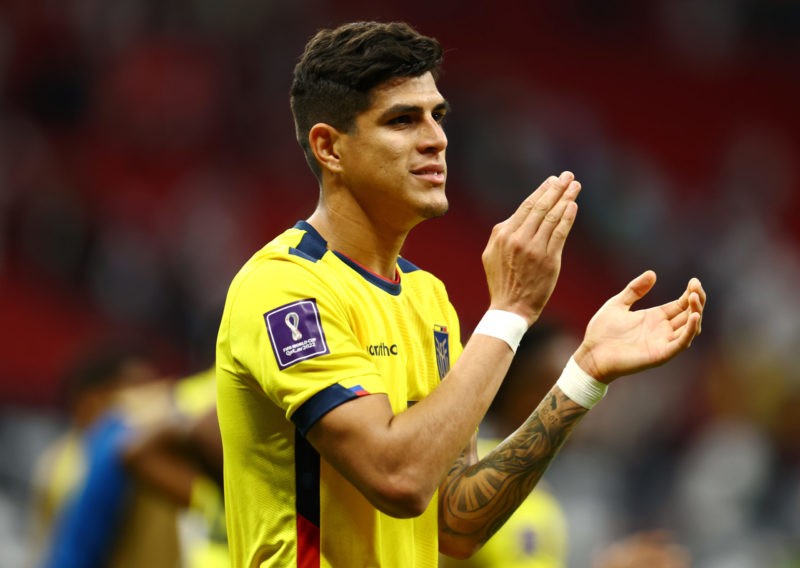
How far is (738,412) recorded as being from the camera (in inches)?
505

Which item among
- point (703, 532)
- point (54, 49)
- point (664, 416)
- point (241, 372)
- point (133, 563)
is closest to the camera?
point (241, 372)

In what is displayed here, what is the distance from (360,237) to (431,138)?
33 centimetres

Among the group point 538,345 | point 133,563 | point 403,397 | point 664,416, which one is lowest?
point 664,416

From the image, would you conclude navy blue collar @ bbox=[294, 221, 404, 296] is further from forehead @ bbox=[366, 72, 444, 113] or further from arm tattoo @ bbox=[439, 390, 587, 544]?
arm tattoo @ bbox=[439, 390, 587, 544]

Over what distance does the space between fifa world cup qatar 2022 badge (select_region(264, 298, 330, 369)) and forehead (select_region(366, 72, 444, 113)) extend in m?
0.57

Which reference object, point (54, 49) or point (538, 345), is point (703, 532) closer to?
point (538, 345)

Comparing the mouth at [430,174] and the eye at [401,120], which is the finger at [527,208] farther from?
the eye at [401,120]

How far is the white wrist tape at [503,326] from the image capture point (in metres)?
3.57

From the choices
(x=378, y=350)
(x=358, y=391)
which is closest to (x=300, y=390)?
(x=358, y=391)

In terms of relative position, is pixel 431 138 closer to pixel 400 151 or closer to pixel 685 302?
pixel 400 151

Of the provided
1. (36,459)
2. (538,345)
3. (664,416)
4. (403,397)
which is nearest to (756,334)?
(664,416)

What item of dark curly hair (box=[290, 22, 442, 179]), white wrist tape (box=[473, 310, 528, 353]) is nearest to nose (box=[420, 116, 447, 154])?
dark curly hair (box=[290, 22, 442, 179])

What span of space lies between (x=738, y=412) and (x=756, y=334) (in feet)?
4.70

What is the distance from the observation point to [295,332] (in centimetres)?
348
